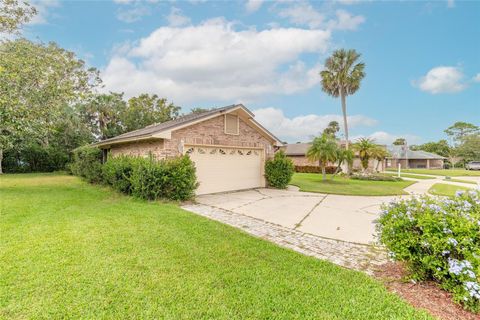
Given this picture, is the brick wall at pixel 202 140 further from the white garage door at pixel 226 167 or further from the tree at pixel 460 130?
the tree at pixel 460 130

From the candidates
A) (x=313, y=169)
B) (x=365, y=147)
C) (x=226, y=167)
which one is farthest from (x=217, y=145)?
(x=313, y=169)

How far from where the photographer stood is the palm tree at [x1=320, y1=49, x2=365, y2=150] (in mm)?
22178

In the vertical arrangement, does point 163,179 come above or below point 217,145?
below

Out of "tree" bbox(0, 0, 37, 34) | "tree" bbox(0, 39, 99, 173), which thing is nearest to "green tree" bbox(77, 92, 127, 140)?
"tree" bbox(0, 39, 99, 173)

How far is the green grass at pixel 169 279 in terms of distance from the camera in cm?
263

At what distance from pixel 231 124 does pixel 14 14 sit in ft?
40.9

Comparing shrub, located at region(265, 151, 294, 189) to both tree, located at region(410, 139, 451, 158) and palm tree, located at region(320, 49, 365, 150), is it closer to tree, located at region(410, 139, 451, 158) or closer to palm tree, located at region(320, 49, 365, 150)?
palm tree, located at region(320, 49, 365, 150)

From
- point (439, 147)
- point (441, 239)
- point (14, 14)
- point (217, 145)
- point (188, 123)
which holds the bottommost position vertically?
point (441, 239)

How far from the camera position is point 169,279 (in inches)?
128

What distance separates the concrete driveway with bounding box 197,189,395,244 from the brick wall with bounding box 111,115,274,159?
2419 mm

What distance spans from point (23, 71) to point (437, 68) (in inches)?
935

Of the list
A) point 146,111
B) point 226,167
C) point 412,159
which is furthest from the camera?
point 412,159

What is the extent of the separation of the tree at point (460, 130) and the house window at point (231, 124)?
6726 cm

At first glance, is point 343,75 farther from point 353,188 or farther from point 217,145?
point 217,145
